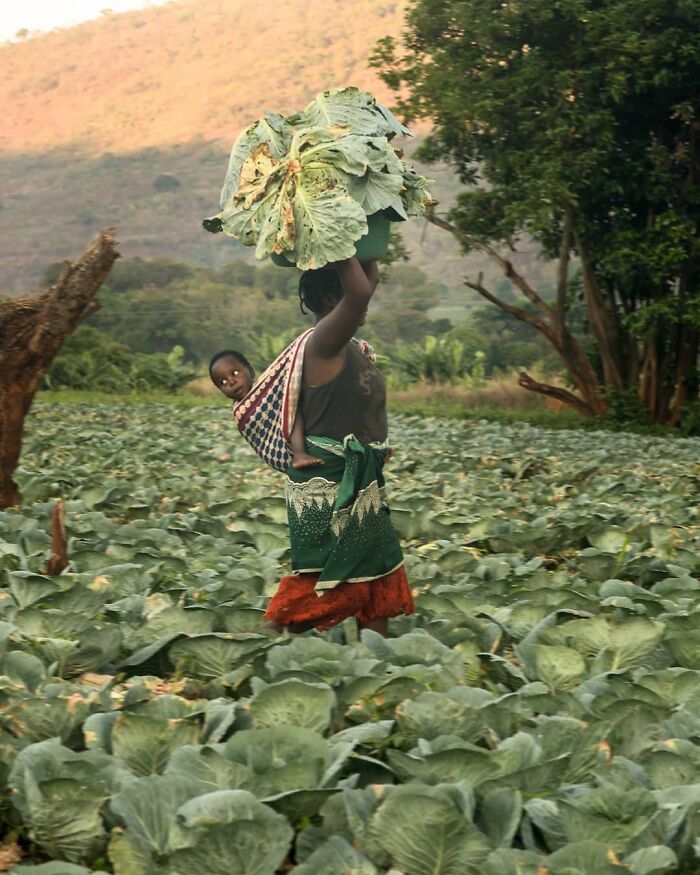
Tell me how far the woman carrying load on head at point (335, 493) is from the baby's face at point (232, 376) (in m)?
0.26

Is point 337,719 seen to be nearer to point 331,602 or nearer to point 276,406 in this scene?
point 331,602

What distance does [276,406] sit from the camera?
4.47 m

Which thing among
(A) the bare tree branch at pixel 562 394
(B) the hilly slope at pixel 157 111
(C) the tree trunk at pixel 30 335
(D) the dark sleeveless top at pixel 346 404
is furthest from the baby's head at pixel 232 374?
(B) the hilly slope at pixel 157 111

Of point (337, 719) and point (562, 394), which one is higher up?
point (337, 719)

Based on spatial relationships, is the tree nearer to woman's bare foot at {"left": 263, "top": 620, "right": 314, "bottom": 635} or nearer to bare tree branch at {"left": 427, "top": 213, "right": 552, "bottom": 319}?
bare tree branch at {"left": 427, "top": 213, "right": 552, "bottom": 319}

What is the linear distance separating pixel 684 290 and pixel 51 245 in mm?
93058

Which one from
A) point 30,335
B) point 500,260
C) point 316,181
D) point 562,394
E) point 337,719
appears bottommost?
point 562,394

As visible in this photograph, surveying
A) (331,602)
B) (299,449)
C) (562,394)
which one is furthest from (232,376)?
(562,394)

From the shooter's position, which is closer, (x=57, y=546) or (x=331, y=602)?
(x=331, y=602)

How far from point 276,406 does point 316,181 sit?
884 mm

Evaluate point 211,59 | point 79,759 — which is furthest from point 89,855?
point 211,59

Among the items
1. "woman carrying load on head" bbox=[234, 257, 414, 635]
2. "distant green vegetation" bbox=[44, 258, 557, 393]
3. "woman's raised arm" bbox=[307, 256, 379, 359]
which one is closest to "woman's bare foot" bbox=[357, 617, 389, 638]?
"woman carrying load on head" bbox=[234, 257, 414, 635]

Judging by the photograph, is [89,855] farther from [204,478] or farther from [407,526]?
[204,478]

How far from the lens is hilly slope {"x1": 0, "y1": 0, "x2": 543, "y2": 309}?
4254 inches
